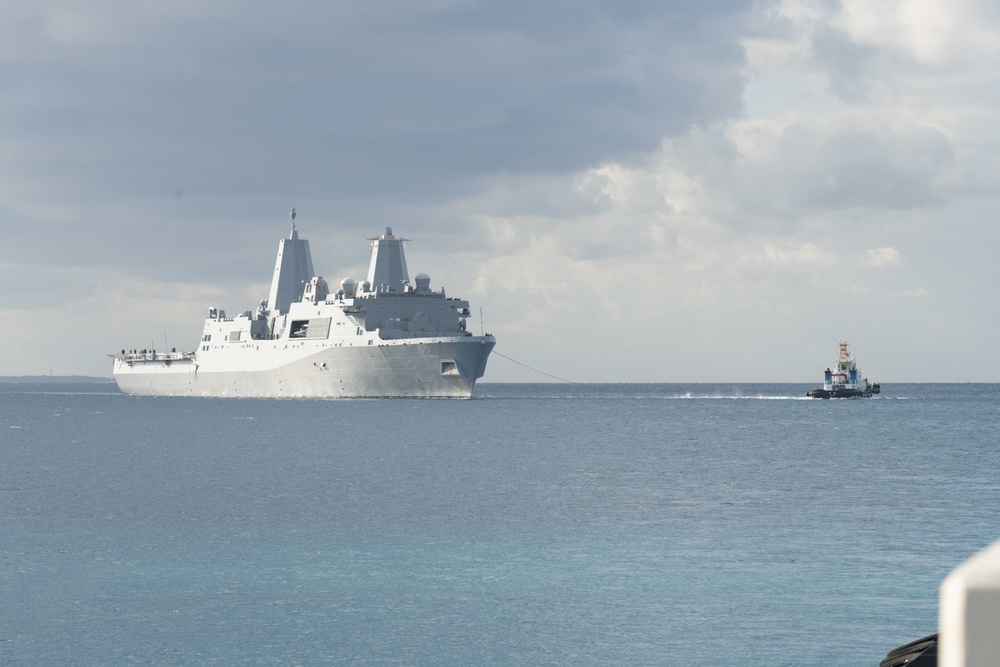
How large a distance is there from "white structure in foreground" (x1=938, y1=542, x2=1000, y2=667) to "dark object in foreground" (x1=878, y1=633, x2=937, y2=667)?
29.4 ft

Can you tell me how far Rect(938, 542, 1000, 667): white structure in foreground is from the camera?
1.45 m

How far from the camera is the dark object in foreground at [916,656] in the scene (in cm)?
980

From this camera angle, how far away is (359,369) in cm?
10400

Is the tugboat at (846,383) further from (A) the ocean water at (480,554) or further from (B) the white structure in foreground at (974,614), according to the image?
(B) the white structure in foreground at (974,614)

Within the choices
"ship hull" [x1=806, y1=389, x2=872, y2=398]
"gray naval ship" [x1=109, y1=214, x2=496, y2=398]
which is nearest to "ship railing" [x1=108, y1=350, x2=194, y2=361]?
"gray naval ship" [x1=109, y1=214, x2=496, y2=398]

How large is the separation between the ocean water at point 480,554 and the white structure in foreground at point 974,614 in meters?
16.2

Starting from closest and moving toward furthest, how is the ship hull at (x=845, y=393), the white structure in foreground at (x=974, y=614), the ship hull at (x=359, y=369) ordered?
the white structure in foreground at (x=974, y=614) < the ship hull at (x=359, y=369) < the ship hull at (x=845, y=393)

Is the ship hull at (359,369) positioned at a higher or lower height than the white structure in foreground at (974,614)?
higher

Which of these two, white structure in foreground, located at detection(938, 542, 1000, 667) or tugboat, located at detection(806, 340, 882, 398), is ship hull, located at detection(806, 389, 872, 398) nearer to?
tugboat, located at detection(806, 340, 882, 398)

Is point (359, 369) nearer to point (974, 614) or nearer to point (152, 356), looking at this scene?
point (152, 356)

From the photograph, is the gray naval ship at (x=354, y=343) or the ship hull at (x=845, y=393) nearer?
the gray naval ship at (x=354, y=343)

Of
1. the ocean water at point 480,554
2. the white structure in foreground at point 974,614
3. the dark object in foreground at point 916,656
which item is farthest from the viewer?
the ocean water at point 480,554

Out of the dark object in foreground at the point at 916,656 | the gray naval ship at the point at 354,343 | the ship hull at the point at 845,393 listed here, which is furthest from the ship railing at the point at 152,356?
the dark object in foreground at the point at 916,656

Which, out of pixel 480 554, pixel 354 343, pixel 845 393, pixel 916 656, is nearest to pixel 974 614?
pixel 916 656
